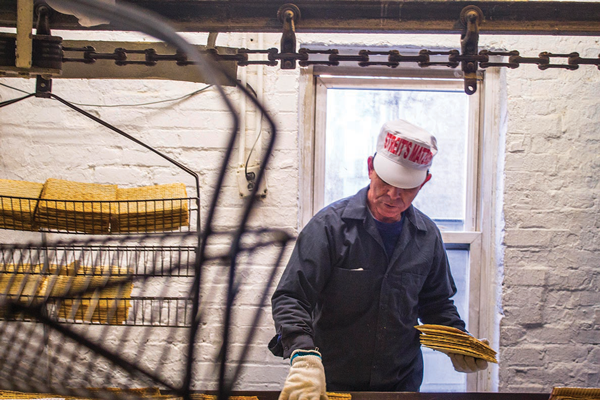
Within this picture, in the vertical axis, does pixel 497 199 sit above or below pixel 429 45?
below

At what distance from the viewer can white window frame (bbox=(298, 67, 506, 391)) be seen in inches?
80.8

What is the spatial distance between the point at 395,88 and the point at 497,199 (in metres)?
0.68

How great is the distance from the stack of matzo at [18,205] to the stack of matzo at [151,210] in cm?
19

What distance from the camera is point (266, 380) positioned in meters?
1.93

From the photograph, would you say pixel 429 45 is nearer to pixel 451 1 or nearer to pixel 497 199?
pixel 497 199

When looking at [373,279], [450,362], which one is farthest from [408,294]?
[450,362]

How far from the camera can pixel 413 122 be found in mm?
2150

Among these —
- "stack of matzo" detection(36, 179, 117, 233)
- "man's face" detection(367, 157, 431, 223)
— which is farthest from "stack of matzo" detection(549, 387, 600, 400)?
"stack of matzo" detection(36, 179, 117, 233)

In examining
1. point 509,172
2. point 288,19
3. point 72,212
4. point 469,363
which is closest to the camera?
point 288,19

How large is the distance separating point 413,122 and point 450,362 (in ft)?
3.72

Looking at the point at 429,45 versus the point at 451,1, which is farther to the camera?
the point at 429,45

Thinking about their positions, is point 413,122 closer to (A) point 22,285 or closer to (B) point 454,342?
(B) point 454,342

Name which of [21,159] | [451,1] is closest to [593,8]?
[451,1]

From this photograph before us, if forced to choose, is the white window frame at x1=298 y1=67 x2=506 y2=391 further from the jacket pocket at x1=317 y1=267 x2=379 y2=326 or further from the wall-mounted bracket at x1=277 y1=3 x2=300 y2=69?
the wall-mounted bracket at x1=277 y1=3 x2=300 y2=69
